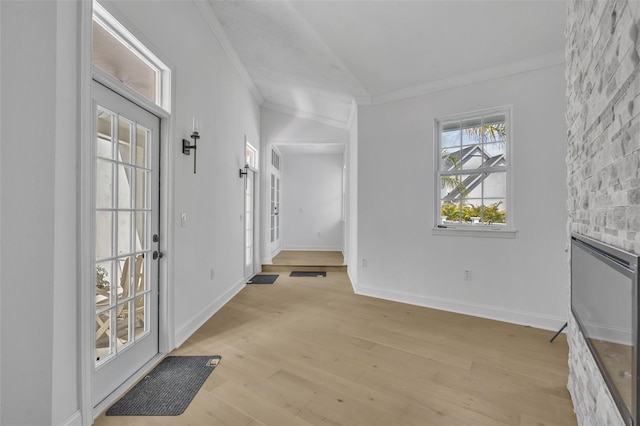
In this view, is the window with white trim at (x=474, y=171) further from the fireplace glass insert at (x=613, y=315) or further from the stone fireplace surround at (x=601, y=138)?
the fireplace glass insert at (x=613, y=315)

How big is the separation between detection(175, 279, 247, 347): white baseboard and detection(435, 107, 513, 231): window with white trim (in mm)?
2693

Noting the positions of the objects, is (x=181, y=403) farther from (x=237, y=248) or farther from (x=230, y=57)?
(x=230, y=57)

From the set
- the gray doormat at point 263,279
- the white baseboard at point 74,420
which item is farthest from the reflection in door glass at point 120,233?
the gray doormat at point 263,279

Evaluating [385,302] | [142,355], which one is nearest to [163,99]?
[142,355]

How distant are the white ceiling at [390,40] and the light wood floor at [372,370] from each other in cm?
267

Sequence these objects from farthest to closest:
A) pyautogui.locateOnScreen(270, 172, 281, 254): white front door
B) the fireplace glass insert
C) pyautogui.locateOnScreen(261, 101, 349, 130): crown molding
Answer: pyautogui.locateOnScreen(270, 172, 281, 254): white front door
pyautogui.locateOnScreen(261, 101, 349, 130): crown molding
the fireplace glass insert

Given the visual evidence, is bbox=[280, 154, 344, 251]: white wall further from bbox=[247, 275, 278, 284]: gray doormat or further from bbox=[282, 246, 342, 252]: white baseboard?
bbox=[247, 275, 278, 284]: gray doormat

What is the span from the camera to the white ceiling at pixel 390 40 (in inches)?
103

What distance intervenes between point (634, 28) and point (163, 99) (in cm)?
270

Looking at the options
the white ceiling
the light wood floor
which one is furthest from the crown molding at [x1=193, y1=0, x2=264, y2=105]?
the light wood floor

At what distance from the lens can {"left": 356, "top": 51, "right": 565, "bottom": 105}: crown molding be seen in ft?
9.75

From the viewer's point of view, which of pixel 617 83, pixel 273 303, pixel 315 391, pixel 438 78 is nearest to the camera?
pixel 617 83

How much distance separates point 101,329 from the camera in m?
1.91

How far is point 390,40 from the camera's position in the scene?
305 cm
